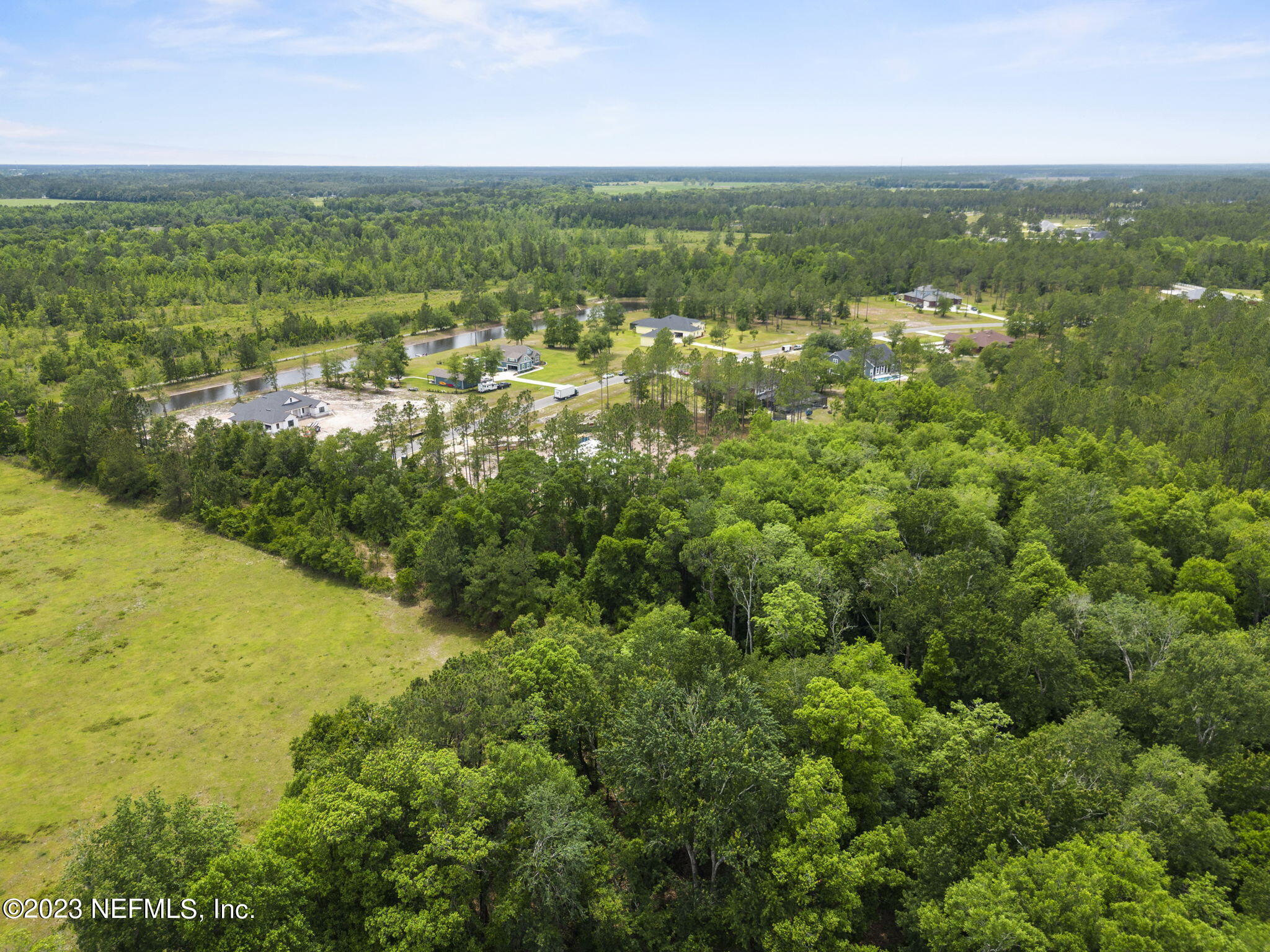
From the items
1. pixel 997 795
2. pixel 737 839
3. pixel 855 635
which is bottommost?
pixel 855 635

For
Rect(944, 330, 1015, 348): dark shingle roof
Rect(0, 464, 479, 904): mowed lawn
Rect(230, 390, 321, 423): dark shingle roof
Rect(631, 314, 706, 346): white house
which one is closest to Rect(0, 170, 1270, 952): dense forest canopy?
Rect(0, 464, 479, 904): mowed lawn

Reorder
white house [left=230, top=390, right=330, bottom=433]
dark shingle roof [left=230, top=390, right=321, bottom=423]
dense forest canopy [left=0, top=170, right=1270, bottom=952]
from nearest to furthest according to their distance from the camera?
1. dense forest canopy [left=0, top=170, right=1270, bottom=952]
2. white house [left=230, top=390, right=330, bottom=433]
3. dark shingle roof [left=230, top=390, right=321, bottom=423]

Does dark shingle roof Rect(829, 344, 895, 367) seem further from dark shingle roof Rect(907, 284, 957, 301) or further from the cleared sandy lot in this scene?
the cleared sandy lot

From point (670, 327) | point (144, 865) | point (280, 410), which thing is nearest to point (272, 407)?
point (280, 410)

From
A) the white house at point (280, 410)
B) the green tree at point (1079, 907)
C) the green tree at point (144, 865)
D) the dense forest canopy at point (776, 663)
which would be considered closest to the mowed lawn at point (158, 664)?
the dense forest canopy at point (776, 663)

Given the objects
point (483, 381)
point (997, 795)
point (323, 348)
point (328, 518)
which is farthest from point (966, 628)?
point (323, 348)

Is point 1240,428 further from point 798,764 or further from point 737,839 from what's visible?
point 737,839

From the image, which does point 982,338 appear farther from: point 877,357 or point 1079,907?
point 1079,907
